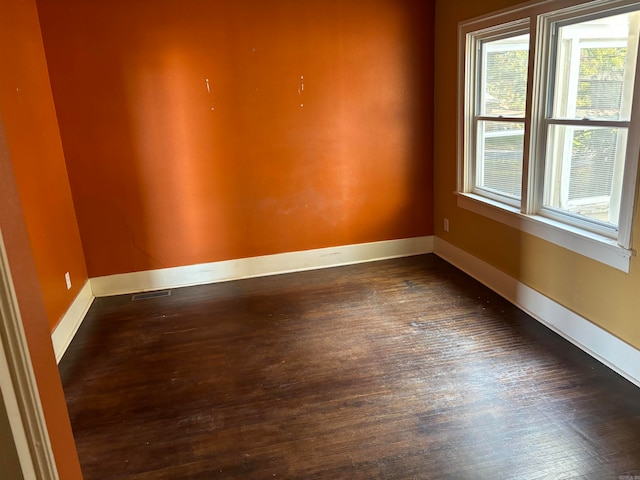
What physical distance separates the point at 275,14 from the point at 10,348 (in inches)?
145

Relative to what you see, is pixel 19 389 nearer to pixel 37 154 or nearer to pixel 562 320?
pixel 37 154

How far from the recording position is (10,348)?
78 centimetres

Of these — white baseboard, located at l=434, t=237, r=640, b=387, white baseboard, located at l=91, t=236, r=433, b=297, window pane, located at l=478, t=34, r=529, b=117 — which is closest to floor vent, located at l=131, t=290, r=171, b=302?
white baseboard, located at l=91, t=236, r=433, b=297

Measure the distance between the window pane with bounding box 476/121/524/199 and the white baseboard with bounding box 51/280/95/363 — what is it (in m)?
3.23

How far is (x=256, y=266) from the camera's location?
433cm

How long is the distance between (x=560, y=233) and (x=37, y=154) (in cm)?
337

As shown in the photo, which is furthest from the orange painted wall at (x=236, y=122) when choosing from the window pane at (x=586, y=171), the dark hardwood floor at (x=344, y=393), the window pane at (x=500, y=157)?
the window pane at (x=586, y=171)

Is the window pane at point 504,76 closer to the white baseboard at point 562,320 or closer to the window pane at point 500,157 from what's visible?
the window pane at point 500,157

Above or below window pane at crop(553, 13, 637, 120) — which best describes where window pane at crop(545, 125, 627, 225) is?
below

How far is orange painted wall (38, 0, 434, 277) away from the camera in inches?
145

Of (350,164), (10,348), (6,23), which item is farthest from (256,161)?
(10,348)

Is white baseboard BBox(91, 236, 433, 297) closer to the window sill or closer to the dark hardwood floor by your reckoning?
the dark hardwood floor

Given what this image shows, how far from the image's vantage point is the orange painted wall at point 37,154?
2807mm

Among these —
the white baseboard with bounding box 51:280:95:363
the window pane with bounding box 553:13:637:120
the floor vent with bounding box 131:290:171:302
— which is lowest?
the floor vent with bounding box 131:290:171:302
